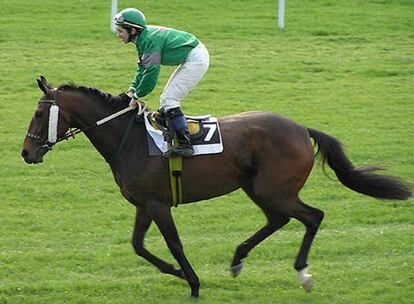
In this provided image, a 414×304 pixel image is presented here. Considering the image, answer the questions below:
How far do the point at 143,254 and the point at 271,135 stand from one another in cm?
162

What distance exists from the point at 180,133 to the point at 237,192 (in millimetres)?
3602

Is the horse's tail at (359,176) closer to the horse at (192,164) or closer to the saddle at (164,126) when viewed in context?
the horse at (192,164)

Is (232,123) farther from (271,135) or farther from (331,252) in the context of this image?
(331,252)

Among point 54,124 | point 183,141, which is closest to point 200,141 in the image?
point 183,141

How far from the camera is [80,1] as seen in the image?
22094 millimetres

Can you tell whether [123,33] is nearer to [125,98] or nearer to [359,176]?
[125,98]

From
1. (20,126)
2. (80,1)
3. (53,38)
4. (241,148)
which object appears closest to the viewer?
(241,148)

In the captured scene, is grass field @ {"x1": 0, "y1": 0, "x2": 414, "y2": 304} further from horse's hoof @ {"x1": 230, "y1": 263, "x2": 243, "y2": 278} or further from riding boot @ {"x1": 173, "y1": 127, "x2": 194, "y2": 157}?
riding boot @ {"x1": 173, "y1": 127, "x2": 194, "y2": 157}

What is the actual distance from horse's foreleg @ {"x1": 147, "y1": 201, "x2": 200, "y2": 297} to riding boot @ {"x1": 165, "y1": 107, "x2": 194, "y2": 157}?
0.50 m

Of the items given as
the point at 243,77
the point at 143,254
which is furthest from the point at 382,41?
the point at 143,254

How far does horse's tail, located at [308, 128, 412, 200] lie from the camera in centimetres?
955

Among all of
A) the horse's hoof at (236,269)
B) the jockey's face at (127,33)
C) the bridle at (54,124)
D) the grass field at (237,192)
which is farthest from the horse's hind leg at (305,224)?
the jockey's face at (127,33)

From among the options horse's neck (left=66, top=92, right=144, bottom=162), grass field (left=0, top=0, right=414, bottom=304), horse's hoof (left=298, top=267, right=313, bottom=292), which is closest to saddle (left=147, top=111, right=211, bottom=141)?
horse's neck (left=66, top=92, right=144, bottom=162)

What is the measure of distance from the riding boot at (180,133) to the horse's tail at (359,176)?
129 centimetres
